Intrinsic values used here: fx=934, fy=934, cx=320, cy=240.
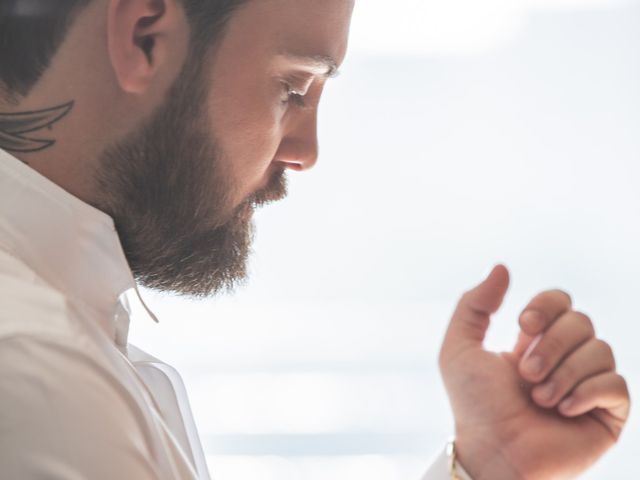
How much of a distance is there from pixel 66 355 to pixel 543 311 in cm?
49

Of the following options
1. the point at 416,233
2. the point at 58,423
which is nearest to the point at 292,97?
the point at 58,423

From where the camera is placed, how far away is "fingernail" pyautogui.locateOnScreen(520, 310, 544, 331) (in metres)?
0.96

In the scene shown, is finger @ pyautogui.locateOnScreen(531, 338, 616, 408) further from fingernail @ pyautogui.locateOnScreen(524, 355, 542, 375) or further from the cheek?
the cheek

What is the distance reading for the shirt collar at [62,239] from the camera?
896 mm

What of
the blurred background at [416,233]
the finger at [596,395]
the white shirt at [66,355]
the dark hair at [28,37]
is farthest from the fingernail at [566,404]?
the blurred background at [416,233]

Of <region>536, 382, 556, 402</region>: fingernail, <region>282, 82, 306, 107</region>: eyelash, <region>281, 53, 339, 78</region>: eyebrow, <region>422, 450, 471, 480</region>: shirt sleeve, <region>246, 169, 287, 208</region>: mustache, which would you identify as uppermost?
<region>281, 53, 339, 78</region>: eyebrow

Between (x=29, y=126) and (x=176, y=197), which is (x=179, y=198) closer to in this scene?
(x=176, y=197)

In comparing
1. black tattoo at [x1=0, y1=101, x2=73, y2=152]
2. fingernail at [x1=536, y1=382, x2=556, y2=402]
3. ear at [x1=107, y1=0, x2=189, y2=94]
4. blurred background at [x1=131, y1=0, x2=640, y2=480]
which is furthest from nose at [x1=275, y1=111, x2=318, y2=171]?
blurred background at [x1=131, y1=0, x2=640, y2=480]

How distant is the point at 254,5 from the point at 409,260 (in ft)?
3.18

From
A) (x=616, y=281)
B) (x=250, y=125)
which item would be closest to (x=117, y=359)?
(x=250, y=125)

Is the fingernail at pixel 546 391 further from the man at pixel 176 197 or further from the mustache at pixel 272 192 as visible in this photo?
the mustache at pixel 272 192

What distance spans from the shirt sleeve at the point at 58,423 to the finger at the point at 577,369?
0.44 m

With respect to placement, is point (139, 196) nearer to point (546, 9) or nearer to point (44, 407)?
point (44, 407)

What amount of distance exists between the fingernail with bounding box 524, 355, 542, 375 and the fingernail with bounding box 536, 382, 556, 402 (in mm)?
21
